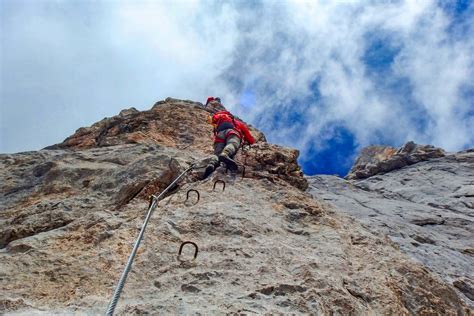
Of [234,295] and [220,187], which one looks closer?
[234,295]

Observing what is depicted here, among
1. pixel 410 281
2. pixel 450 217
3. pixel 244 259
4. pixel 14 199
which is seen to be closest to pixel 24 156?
pixel 14 199

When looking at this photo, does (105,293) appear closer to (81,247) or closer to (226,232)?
(81,247)

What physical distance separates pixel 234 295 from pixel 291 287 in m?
0.57

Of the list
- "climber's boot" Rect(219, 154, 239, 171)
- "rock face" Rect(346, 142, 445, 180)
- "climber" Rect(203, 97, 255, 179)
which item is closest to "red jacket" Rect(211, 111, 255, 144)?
"climber" Rect(203, 97, 255, 179)

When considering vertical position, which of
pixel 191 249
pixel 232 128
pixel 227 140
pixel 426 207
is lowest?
pixel 191 249

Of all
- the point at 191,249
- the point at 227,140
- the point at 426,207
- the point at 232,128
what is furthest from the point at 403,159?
the point at 191,249

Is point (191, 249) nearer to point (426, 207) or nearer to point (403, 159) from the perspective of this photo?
point (426, 207)

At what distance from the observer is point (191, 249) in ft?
16.1

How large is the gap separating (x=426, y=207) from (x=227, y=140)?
6.46 meters

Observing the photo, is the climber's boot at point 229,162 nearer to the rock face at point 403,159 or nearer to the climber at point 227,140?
the climber at point 227,140

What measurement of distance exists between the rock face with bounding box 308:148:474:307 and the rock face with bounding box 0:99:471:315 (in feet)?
2.58

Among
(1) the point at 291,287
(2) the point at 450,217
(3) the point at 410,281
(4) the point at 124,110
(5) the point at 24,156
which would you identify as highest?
(4) the point at 124,110

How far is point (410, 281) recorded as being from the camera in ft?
17.5

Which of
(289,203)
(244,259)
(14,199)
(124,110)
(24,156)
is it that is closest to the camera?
(244,259)
